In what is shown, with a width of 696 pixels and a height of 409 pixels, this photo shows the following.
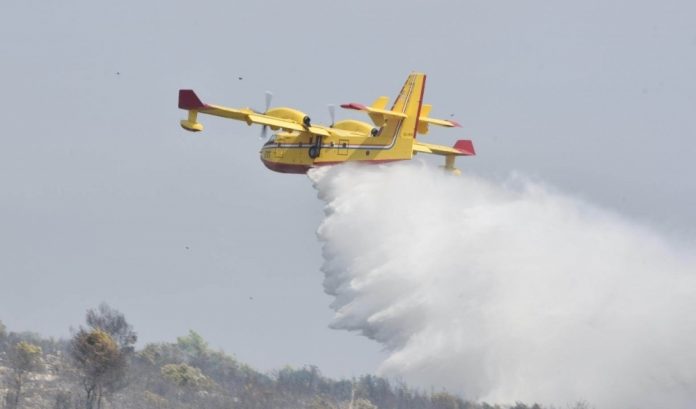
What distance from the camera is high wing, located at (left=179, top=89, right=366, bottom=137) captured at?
55.2 metres

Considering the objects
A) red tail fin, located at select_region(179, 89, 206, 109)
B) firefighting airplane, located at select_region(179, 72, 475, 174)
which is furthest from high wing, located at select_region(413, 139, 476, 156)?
red tail fin, located at select_region(179, 89, 206, 109)

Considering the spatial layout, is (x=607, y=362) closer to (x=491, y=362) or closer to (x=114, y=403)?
(x=491, y=362)

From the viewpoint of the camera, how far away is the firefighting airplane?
5488cm

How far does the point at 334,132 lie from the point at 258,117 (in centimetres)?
280

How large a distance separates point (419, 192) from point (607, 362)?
9960mm

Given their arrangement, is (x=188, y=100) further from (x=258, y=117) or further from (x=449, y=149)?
(x=449, y=149)

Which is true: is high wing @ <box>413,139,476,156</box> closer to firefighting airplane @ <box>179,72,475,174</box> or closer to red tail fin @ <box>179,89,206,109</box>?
firefighting airplane @ <box>179,72,475,174</box>

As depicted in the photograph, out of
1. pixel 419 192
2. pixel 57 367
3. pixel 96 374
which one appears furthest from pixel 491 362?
pixel 57 367

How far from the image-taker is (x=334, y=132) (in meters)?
56.4

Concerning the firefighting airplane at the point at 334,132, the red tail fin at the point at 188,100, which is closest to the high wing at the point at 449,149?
the firefighting airplane at the point at 334,132

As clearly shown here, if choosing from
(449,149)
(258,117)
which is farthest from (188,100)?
(449,149)

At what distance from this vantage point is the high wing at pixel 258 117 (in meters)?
55.2

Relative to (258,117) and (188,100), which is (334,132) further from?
(188,100)

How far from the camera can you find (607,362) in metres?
50.1
